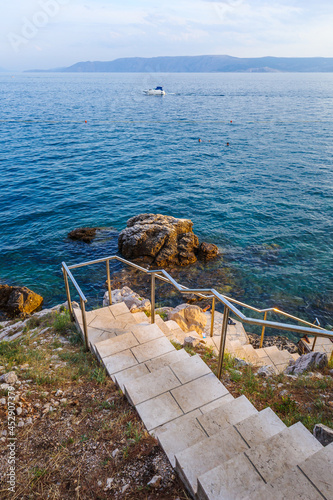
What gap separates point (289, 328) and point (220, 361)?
1.62 metres

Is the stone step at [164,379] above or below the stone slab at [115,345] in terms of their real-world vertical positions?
above

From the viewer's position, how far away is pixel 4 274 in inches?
586

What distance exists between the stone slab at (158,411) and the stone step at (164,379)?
10cm

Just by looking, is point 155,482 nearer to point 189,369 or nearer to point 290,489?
point 290,489

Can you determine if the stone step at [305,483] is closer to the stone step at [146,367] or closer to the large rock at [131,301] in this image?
the stone step at [146,367]

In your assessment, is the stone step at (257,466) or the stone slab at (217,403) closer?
the stone step at (257,466)

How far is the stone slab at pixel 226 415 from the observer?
3.73 metres

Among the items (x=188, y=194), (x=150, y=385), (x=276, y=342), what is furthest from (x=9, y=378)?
(x=188, y=194)

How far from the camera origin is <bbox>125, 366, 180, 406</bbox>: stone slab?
437cm

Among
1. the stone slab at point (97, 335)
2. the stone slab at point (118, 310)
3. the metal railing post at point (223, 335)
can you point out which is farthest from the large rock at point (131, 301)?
the metal railing post at point (223, 335)

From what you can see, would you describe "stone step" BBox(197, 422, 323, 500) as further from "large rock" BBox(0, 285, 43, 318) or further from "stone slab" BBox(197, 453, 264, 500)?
"large rock" BBox(0, 285, 43, 318)

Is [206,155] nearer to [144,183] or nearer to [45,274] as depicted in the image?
[144,183]

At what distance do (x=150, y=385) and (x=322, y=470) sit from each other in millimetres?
2414

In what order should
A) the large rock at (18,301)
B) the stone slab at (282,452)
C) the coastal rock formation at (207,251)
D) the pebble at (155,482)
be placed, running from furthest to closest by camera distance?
the coastal rock formation at (207,251) → the large rock at (18,301) → the pebble at (155,482) → the stone slab at (282,452)
